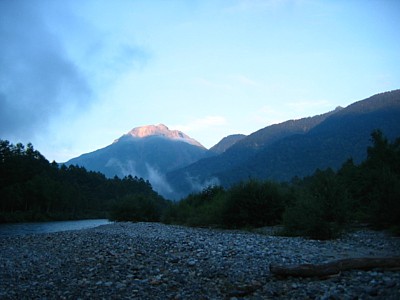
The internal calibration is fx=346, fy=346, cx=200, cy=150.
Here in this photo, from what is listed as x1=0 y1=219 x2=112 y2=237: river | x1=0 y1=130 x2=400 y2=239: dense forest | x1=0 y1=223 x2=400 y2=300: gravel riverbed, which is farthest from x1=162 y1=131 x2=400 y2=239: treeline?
x1=0 y1=219 x2=112 y2=237: river

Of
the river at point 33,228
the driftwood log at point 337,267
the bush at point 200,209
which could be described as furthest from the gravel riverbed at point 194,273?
the river at point 33,228

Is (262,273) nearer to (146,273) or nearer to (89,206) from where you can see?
(146,273)

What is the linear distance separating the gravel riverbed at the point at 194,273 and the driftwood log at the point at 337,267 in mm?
183

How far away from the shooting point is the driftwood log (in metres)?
8.14

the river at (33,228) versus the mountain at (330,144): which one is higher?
the mountain at (330,144)

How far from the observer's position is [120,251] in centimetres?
1345

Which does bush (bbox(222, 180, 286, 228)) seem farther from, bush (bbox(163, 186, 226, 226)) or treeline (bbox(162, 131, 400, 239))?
bush (bbox(163, 186, 226, 226))

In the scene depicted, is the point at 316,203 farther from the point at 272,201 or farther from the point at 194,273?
Answer: the point at 272,201

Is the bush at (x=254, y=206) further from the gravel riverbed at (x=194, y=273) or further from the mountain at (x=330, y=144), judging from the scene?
the mountain at (x=330, y=144)

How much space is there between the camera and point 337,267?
824cm

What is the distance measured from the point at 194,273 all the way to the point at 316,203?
368 inches

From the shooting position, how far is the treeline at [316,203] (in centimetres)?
1670

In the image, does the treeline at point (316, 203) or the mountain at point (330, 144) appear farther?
the mountain at point (330, 144)

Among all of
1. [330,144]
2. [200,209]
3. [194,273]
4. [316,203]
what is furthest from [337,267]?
[330,144]
